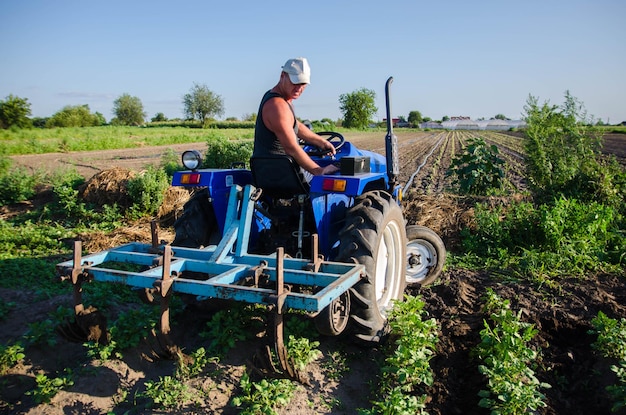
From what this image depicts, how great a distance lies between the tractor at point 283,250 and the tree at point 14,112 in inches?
1247

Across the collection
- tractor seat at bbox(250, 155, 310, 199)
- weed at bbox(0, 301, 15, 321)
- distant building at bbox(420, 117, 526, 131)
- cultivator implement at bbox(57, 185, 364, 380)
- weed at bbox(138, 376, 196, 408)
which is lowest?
weed at bbox(138, 376, 196, 408)

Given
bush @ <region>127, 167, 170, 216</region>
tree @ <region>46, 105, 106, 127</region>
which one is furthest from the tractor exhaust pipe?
tree @ <region>46, 105, 106, 127</region>

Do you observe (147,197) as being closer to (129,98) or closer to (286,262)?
(286,262)

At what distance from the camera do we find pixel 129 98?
81625 mm

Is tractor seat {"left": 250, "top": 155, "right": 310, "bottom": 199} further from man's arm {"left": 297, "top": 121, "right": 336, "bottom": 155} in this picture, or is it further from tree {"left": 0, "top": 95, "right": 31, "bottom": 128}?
tree {"left": 0, "top": 95, "right": 31, "bottom": 128}

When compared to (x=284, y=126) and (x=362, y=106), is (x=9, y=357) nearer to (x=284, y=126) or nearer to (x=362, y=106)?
(x=284, y=126)

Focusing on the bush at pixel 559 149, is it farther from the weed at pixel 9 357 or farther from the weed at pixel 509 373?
the weed at pixel 9 357

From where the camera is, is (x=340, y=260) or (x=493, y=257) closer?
(x=340, y=260)

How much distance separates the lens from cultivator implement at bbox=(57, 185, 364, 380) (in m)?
2.66

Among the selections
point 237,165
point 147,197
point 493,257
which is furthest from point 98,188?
point 493,257

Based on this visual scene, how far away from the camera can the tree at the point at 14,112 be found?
2975 cm

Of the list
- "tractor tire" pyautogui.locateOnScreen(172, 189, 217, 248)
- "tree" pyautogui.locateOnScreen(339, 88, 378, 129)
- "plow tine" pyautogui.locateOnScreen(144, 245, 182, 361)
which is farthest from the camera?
"tree" pyautogui.locateOnScreen(339, 88, 378, 129)

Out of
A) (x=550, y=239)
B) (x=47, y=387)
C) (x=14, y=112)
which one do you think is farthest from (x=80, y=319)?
(x=14, y=112)

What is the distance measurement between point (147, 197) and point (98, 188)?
3.51 feet
